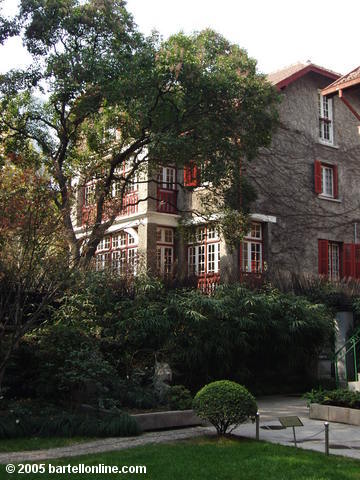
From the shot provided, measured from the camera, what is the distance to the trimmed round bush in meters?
8.99

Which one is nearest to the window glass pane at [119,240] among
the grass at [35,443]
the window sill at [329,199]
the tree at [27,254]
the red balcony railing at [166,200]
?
the red balcony railing at [166,200]

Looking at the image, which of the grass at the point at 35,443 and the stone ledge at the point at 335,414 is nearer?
the grass at the point at 35,443

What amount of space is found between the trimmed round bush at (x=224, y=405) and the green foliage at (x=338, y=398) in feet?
9.87

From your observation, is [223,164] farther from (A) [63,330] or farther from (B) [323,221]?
(A) [63,330]

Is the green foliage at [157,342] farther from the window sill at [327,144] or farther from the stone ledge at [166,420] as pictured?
the window sill at [327,144]

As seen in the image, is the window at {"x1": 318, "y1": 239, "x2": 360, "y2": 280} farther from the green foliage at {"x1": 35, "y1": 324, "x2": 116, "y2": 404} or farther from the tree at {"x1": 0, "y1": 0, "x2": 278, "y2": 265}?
the green foliage at {"x1": 35, "y1": 324, "x2": 116, "y2": 404}

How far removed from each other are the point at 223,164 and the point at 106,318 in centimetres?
749

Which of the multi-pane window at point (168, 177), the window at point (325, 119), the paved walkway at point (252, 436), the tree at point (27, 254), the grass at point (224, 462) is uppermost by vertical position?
the window at point (325, 119)

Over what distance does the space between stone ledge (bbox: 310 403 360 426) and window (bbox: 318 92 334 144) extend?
53.3ft

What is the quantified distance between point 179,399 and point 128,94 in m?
9.28

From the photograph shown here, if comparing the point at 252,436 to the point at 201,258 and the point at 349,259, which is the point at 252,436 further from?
the point at 349,259

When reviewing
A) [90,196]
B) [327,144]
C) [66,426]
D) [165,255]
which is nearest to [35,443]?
[66,426]

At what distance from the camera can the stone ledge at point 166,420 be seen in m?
10.3

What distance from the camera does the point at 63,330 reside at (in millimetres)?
11578
